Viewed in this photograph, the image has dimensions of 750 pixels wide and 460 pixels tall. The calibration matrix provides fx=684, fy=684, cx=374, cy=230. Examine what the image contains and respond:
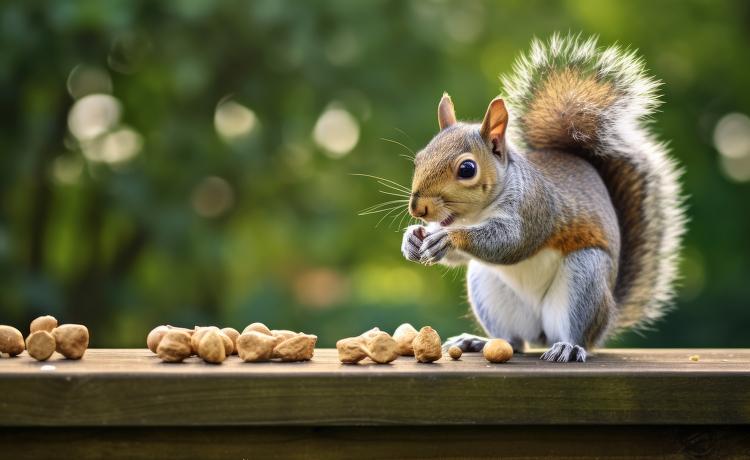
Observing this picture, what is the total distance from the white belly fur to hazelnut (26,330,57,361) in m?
0.75

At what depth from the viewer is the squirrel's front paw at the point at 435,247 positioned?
1.14 m

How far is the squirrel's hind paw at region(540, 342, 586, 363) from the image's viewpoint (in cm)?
115

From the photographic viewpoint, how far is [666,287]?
1530 mm

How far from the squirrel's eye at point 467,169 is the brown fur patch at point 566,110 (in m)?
0.36

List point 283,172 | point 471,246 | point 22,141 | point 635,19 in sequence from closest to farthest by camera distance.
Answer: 1. point 471,246
2. point 22,141
3. point 283,172
4. point 635,19

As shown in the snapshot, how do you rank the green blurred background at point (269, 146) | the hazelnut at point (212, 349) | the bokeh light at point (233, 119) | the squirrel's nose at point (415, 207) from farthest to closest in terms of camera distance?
the bokeh light at point (233, 119), the green blurred background at point (269, 146), the squirrel's nose at point (415, 207), the hazelnut at point (212, 349)

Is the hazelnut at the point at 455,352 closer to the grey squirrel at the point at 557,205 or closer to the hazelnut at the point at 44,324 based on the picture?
the grey squirrel at the point at 557,205

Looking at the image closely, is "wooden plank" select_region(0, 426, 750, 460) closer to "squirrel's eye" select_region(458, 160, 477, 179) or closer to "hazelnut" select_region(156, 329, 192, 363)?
"hazelnut" select_region(156, 329, 192, 363)

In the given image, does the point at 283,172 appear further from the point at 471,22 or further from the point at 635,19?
the point at 635,19

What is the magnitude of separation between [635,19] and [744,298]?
4.66 feet

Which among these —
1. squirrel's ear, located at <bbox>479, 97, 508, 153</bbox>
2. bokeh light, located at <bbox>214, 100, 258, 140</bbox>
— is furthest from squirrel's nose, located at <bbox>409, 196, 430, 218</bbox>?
bokeh light, located at <bbox>214, 100, 258, 140</bbox>

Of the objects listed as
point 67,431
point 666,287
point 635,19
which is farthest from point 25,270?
point 635,19

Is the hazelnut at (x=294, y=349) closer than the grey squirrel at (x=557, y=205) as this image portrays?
Yes

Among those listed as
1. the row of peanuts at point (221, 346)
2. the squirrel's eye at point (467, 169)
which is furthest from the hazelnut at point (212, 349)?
the squirrel's eye at point (467, 169)
